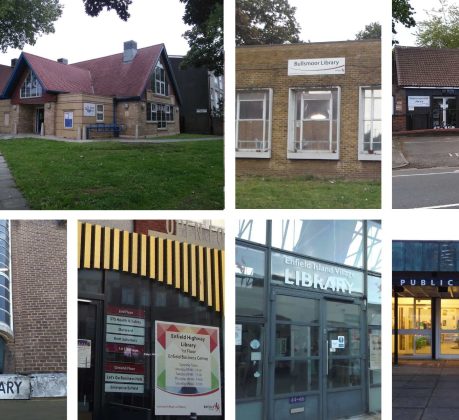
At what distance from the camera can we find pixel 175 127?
191 inches

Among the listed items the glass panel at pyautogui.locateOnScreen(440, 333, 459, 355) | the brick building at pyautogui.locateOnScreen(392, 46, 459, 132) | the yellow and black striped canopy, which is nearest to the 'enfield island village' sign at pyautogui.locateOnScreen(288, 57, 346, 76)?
the brick building at pyautogui.locateOnScreen(392, 46, 459, 132)

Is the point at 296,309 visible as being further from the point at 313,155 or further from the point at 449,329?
the point at 449,329

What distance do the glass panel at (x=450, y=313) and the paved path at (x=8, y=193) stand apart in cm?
637

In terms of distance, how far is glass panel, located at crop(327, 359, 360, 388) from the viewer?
Result: 4.51 metres

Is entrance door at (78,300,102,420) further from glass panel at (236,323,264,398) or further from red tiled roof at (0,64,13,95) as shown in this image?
red tiled roof at (0,64,13,95)

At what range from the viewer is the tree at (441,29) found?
15.1ft

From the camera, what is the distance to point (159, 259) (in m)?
4.49

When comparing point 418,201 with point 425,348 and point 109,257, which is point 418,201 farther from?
point 425,348

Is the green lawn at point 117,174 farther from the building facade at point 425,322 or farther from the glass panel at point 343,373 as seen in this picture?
the building facade at point 425,322

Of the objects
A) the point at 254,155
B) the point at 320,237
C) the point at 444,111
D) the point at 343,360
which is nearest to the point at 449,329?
the point at 444,111

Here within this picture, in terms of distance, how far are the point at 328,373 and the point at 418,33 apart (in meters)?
2.21

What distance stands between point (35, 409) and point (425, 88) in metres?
3.24

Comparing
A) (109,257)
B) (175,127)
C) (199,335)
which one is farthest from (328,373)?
(175,127)

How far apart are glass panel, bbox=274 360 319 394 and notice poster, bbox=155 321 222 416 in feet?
1.30
